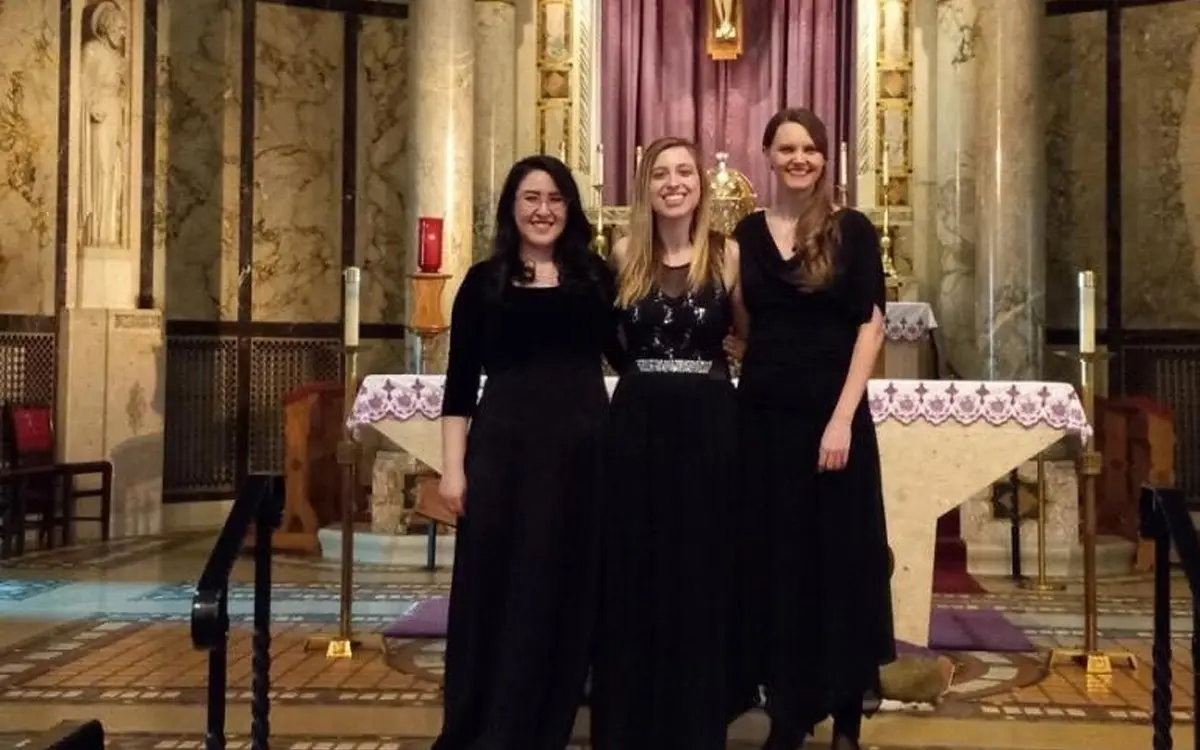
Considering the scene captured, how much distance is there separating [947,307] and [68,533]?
687 cm

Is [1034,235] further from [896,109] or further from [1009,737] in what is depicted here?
[1009,737]

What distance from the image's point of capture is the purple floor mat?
573 cm

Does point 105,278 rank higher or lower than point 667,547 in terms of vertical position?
higher

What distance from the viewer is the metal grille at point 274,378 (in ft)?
36.2

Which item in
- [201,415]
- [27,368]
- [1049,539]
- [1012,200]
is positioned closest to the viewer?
[1049,539]

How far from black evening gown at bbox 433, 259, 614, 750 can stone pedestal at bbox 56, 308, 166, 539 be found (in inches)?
285

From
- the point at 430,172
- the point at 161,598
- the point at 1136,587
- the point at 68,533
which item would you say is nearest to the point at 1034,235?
the point at 1136,587

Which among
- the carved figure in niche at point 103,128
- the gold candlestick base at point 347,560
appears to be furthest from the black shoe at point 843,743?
the carved figure in niche at point 103,128

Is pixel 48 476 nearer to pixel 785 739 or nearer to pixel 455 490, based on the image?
pixel 455 490

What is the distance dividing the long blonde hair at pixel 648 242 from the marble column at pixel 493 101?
6987 millimetres

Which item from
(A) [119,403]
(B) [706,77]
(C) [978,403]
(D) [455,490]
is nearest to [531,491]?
(D) [455,490]

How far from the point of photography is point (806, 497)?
3.45m

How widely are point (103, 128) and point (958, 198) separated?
664cm

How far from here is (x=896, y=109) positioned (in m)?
10.6
